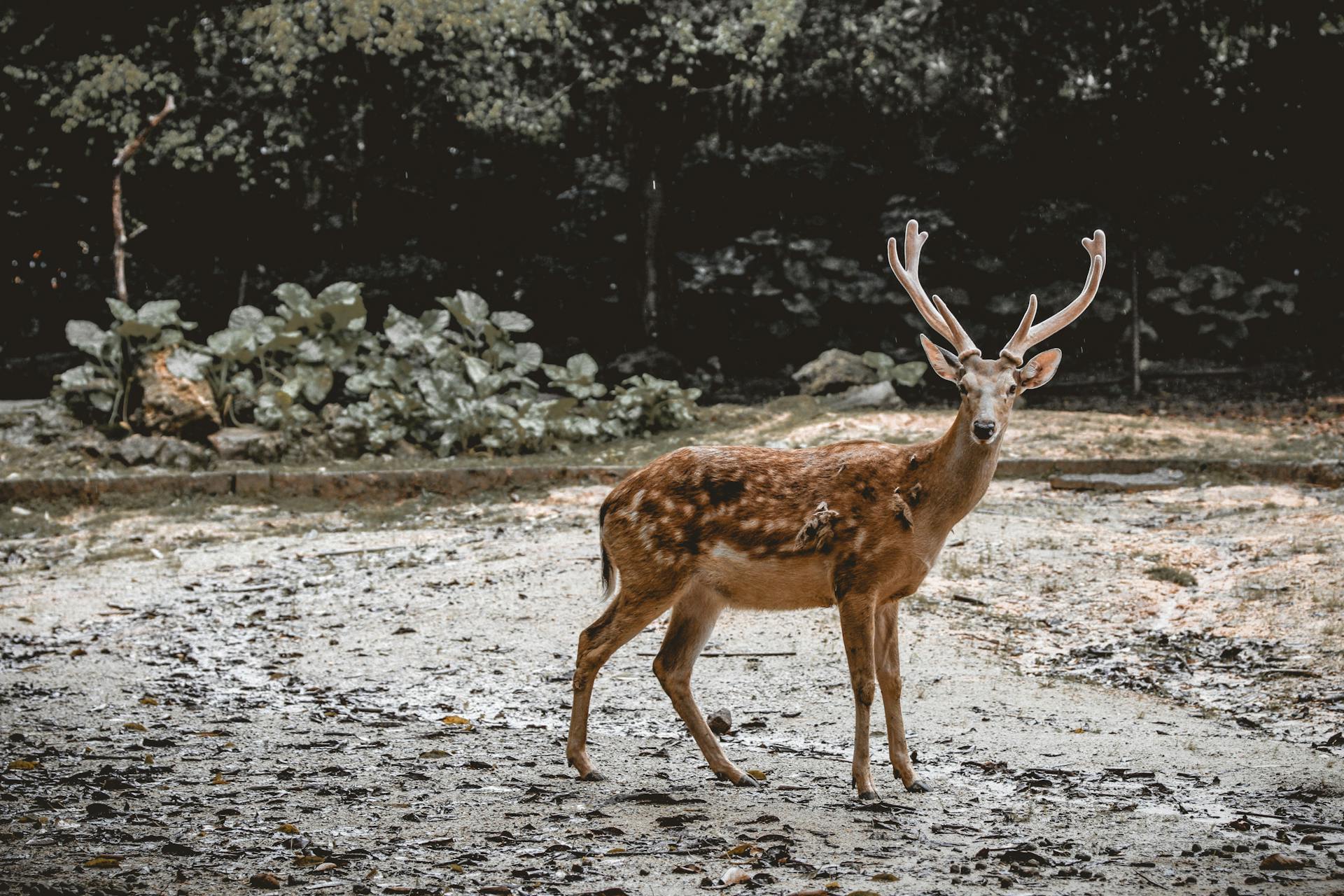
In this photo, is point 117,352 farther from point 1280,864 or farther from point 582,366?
point 1280,864

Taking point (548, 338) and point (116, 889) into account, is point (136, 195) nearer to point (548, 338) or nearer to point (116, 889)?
point (548, 338)

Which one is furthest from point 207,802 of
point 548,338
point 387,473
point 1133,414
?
point 548,338

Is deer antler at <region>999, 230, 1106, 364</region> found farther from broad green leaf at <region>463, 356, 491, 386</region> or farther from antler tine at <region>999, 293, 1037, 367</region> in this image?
broad green leaf at <region>463, 356, 491, 386</region>

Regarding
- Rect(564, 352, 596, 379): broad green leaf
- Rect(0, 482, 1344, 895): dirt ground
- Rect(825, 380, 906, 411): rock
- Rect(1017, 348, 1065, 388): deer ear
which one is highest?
Rect(1017, 348, 1065, 388): deer ear

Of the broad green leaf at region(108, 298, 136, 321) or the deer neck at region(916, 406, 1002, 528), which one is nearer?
the deer neck at region(916, 406, 1002, 528)

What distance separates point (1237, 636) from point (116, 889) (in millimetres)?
5091

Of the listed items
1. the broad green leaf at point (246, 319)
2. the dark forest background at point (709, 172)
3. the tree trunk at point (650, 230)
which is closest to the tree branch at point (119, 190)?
the dark forest background at point (709, 172)

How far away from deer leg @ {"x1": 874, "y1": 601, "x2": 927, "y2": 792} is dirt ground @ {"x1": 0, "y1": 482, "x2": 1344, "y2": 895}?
142 millimetres

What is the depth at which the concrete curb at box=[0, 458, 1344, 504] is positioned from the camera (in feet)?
36.1

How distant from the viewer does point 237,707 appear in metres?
6.02

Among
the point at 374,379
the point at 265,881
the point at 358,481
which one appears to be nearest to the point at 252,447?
the point at 374,379

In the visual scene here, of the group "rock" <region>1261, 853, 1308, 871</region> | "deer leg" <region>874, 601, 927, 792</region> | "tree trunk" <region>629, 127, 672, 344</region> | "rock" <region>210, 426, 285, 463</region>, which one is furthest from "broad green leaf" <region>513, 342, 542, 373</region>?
"rock" <region>1261, 853, 1308, 871</region>

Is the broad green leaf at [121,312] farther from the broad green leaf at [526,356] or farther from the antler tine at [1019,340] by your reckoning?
the antler tine at [1019,340]

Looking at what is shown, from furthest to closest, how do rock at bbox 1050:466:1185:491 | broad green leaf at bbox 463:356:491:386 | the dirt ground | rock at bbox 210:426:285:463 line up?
broad green leaf at bbox 463:356:491:386
rock at bbox 210:426:285:463
rock at bbox 1050:466:1185:491
the dirt ground
